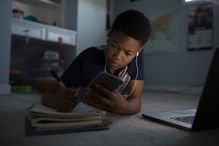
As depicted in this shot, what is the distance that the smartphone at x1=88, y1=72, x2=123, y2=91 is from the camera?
0.73 meters

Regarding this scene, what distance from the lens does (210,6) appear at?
246cm

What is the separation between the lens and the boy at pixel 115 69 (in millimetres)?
801

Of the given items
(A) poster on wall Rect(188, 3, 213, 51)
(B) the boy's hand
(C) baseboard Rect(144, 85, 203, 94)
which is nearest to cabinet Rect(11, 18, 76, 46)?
(C) baseboard Rect(144, 85, 203, 94)

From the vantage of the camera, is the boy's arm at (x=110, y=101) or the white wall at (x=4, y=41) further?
the white wall at (x=4, y=41)

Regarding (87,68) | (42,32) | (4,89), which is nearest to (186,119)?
(87,68)

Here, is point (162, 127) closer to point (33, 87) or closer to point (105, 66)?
point (105, 66)

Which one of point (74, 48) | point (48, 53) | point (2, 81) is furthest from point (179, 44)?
point (2, 81)

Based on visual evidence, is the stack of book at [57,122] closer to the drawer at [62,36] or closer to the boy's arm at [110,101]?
the boy's arm at [110,101]

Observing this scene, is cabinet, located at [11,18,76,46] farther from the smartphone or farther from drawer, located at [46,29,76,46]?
the smartphone

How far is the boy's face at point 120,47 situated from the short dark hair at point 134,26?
0.06 ft

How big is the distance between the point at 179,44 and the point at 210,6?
0.48 metres

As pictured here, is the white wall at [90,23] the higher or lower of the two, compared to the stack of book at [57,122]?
higher

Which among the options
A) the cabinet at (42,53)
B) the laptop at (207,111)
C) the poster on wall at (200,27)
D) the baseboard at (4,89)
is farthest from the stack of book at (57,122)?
the poster on wall at (200,27)

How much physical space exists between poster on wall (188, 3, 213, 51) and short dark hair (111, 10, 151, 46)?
5.69 feet
